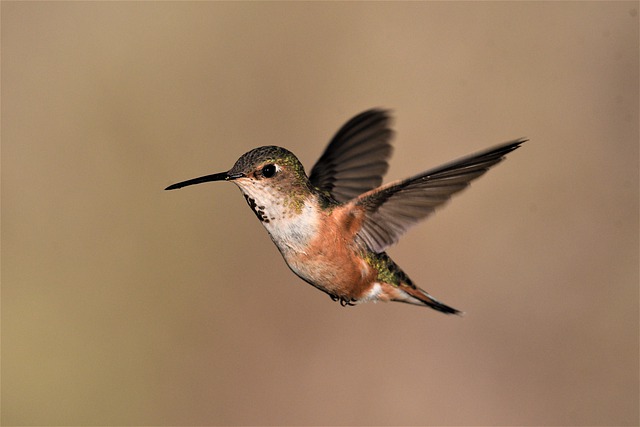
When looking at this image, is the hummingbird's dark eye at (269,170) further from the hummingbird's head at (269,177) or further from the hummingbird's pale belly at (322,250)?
the hummingbird's pale belly at (322,250)

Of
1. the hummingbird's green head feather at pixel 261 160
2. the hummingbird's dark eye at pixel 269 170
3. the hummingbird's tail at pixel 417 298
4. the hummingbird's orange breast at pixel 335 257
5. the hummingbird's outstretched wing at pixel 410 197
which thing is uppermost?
the hummingbird's green head feather at pixel 261 160

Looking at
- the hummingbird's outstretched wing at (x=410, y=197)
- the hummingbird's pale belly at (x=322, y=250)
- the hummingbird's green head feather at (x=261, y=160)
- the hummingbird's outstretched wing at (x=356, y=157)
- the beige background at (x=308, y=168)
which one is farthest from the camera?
the beige background at (x=308, y=168)

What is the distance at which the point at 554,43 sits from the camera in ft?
15.6

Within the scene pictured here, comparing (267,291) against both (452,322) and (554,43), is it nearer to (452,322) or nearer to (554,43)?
(452,322)

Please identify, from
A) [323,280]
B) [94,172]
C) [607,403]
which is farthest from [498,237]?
[323,280]

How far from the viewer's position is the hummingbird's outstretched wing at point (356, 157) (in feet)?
6.81

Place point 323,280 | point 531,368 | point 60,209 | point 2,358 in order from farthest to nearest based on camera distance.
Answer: point 531,368 < point 60,209 < point 2,358 < point 323,280

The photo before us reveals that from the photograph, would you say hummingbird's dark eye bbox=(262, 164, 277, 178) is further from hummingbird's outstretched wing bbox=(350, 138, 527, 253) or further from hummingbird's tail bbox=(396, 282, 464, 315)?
hummingbird's tail bbox=(396, 282, 464, 315)

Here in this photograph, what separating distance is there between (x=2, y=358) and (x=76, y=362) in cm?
38

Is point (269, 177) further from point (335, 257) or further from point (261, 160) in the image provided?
point (335, 257)

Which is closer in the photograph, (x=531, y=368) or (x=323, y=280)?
(x=323, y=280)

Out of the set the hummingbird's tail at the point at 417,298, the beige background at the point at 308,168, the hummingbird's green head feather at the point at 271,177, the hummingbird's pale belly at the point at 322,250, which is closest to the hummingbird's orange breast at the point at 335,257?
the hummingbird's pale belly at the point at 322,250

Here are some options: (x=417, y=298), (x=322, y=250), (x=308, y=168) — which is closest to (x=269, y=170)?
(x=322, y=250)

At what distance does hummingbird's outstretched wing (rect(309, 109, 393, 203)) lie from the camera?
2.08 meters
